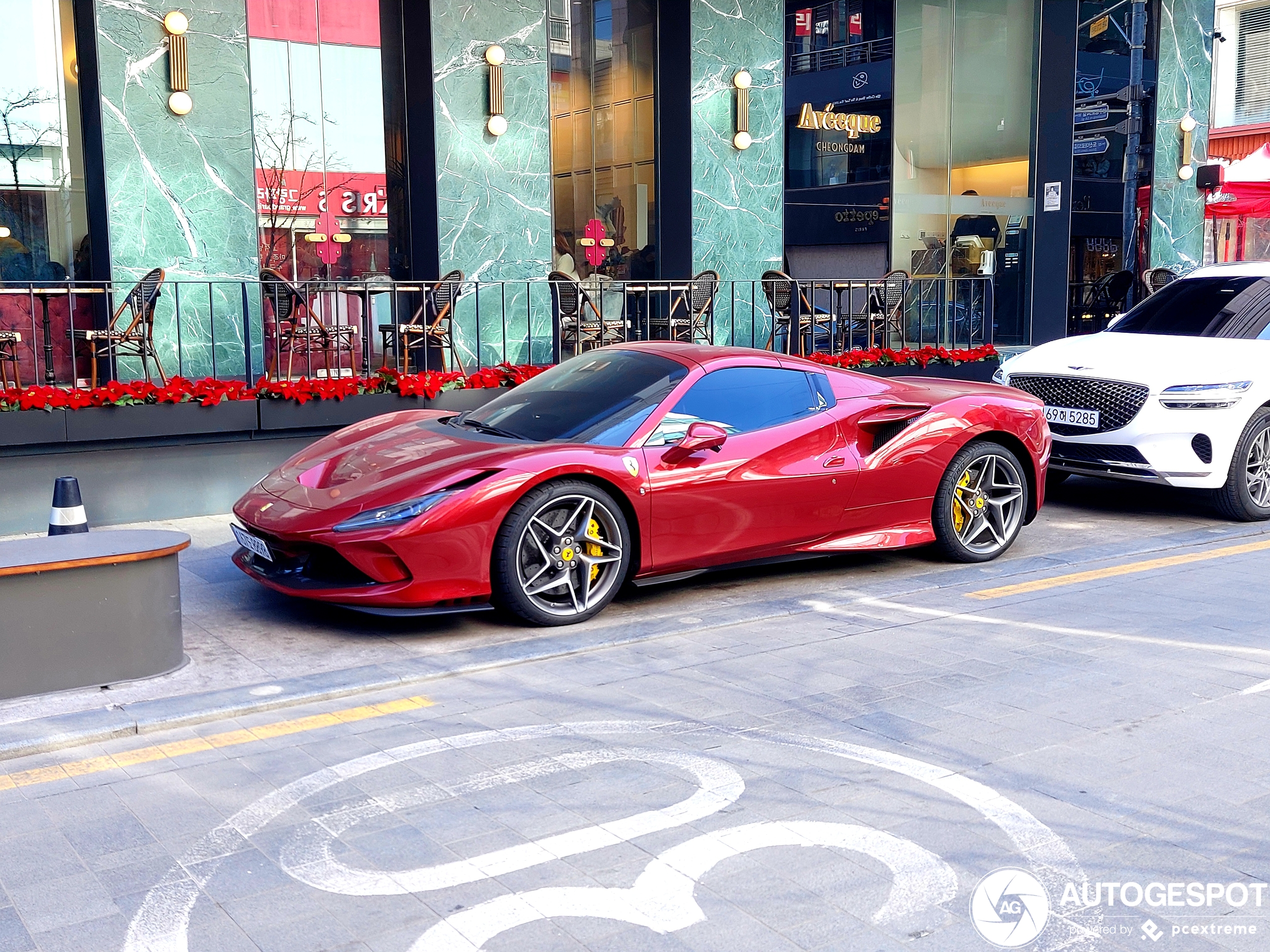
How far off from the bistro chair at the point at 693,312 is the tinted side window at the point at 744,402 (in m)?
5.18

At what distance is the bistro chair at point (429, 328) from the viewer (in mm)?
11234

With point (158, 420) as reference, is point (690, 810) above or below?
below

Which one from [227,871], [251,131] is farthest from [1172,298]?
[227,871]

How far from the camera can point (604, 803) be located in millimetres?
4168

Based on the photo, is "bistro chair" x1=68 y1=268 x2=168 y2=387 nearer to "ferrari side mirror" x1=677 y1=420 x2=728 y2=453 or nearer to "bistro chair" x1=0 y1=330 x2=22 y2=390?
"bistro chair" x1=0 y1=330 x2=22 y2=390

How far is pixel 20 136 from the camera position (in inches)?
468

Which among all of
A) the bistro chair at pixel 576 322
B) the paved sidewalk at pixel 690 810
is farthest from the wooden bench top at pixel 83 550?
the bistro chair at pixel 576 322

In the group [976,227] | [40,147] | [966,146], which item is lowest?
[976,227]

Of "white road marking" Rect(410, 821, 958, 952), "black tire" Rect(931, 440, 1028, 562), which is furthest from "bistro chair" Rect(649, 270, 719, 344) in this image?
"white road marking" Rect(410, 821, 958, 952)

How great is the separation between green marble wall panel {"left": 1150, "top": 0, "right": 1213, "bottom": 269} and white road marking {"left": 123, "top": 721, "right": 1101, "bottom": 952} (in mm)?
17757

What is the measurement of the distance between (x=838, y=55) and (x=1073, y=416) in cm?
931

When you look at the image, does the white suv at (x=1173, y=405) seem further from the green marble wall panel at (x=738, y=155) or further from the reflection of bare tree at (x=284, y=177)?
the reflection of bare tree at (x=284, y=177)

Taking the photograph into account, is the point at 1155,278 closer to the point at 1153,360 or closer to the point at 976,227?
the point at 976,227

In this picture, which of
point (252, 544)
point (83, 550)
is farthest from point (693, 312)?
point (83, 550)
